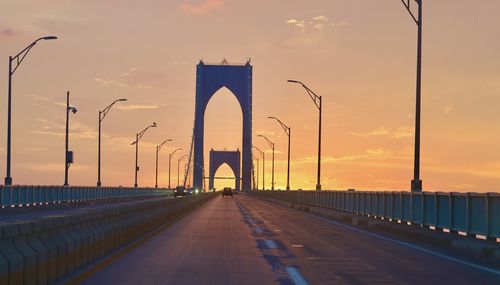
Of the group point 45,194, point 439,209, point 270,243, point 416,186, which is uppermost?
point 416,186

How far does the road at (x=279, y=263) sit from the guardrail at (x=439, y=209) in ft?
6.48

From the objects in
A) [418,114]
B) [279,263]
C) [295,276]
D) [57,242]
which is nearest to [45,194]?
[418,114]

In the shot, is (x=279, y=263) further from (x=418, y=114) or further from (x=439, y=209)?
(x=418, y=114)

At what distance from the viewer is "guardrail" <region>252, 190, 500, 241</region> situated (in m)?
20.8

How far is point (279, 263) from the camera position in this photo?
16.8 m

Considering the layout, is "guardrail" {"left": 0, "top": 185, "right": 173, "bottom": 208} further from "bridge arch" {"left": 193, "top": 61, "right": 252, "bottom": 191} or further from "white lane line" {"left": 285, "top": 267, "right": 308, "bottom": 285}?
"bridge arch" {"left": 193, "top": 61, "right": 252, "bottom": 191}

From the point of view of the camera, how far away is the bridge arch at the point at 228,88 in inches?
6703

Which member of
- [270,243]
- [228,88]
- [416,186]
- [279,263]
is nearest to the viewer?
[279,263]

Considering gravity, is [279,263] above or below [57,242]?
below

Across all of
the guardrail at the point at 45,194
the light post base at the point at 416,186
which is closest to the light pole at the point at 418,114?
the light post base at the point at 416,186

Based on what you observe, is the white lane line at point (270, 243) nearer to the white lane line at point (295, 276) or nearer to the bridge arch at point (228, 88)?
the white lane line at point (295, 276)

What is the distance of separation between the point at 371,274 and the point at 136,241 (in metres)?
9.49

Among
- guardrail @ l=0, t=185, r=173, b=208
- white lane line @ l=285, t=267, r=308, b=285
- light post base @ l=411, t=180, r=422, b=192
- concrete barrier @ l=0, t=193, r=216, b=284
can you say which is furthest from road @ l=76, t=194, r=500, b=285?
guardrail @ l=0, t=185, r=173, b=208

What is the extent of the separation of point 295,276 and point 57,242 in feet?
13.7
